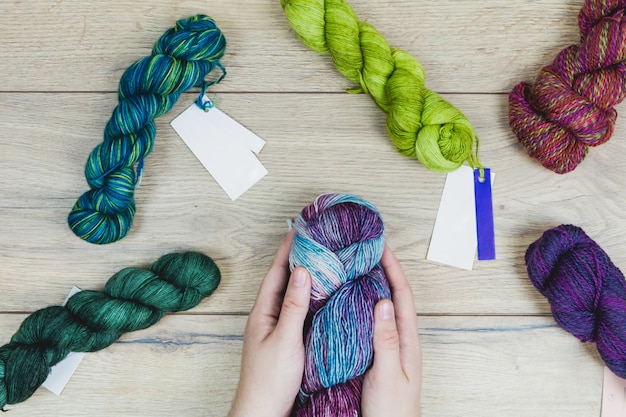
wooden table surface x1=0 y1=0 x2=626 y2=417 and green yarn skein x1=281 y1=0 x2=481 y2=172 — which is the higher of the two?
green yarn skein x1=281 y1=0 x2=481 y2=172

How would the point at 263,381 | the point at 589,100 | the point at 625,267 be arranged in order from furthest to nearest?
the point at 625,267 < the point at 589,100 < the point at 263,381

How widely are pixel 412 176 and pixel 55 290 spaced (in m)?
0.99

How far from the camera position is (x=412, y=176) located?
1.35 meters

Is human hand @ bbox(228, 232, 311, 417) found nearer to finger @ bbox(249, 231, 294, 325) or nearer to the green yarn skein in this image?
finger @ bbox(249, 231, 294, 325)

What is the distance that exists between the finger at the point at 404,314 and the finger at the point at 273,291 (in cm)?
23

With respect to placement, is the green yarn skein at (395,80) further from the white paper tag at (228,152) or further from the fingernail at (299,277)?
the fingernail at (299,277)

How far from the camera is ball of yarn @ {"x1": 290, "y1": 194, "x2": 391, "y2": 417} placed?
1.05 metres

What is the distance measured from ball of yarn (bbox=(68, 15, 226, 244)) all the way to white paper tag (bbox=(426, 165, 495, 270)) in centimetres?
71

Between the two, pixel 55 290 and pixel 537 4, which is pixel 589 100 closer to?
pixel 537 4

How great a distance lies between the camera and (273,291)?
1161mm

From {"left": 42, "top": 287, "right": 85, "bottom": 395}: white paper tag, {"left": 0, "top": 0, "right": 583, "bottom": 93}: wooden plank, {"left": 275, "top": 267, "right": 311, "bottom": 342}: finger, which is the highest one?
{"left": 0, "top": 0, "right": 583, "bottom": 93}: wooden plank

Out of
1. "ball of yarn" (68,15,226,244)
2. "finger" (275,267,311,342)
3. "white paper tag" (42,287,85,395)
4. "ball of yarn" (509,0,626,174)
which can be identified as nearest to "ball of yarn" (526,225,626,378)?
"ball of yarn" (509,0,626,174)

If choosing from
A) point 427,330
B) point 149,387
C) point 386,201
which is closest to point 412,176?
point 386,201

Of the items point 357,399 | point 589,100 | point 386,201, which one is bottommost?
point 357,399
